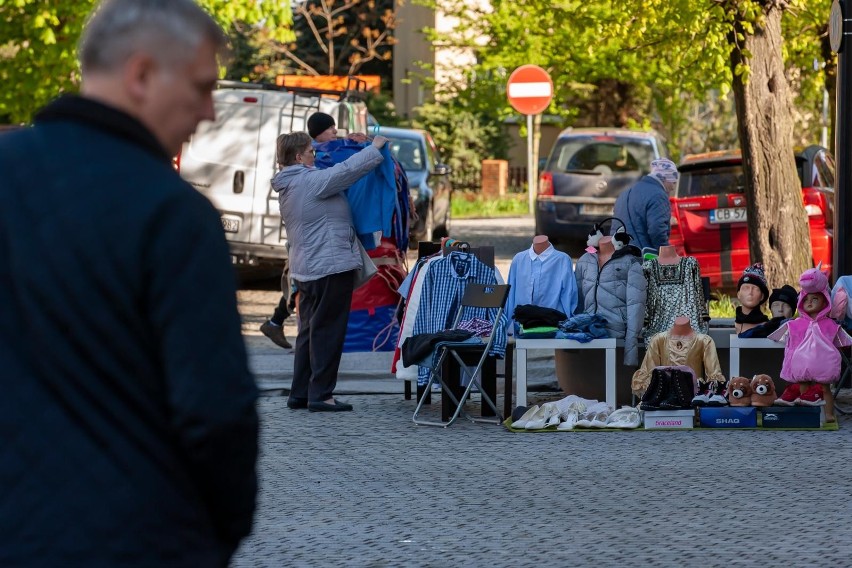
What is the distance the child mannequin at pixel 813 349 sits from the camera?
977 cm

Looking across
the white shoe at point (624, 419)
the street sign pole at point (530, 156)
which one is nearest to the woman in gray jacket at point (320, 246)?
the white shoe at point (624, 419)

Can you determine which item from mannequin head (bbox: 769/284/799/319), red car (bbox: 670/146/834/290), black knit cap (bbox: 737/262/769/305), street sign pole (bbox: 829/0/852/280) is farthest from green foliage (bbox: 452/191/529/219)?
mannequin head (bbox: 769/284/799/319)

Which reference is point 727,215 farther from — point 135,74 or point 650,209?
point 135,74

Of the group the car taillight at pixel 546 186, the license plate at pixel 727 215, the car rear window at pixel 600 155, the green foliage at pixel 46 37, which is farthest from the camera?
the car rear window at pixel 600 155

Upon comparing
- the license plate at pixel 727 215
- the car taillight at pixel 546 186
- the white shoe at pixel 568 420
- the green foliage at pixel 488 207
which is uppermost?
the green foliage at pixel 488 207

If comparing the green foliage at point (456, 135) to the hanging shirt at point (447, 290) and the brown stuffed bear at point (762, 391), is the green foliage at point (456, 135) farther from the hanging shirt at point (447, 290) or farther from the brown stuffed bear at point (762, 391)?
the brown stuffed bear at point (762, 391)

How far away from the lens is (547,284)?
1069 centimetres

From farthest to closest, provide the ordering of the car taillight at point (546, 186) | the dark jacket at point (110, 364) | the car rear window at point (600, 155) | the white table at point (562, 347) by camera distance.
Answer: the car rear window at point (600, 155)
the car taillight at point (546, 186)
the white table at point (562, 347)
the dark jacket at point (110, 364)

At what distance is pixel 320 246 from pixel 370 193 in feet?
2.23

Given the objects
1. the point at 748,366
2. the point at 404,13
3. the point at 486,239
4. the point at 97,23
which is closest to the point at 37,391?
the point at 97,23

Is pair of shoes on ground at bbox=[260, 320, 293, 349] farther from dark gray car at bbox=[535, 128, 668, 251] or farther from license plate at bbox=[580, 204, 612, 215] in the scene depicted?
license plate at bbox=[580, 204, 612, 215]

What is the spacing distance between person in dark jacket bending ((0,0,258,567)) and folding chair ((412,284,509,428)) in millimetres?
7364

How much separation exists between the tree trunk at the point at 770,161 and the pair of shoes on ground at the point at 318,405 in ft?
17.3

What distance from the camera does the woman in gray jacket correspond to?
1026cm
